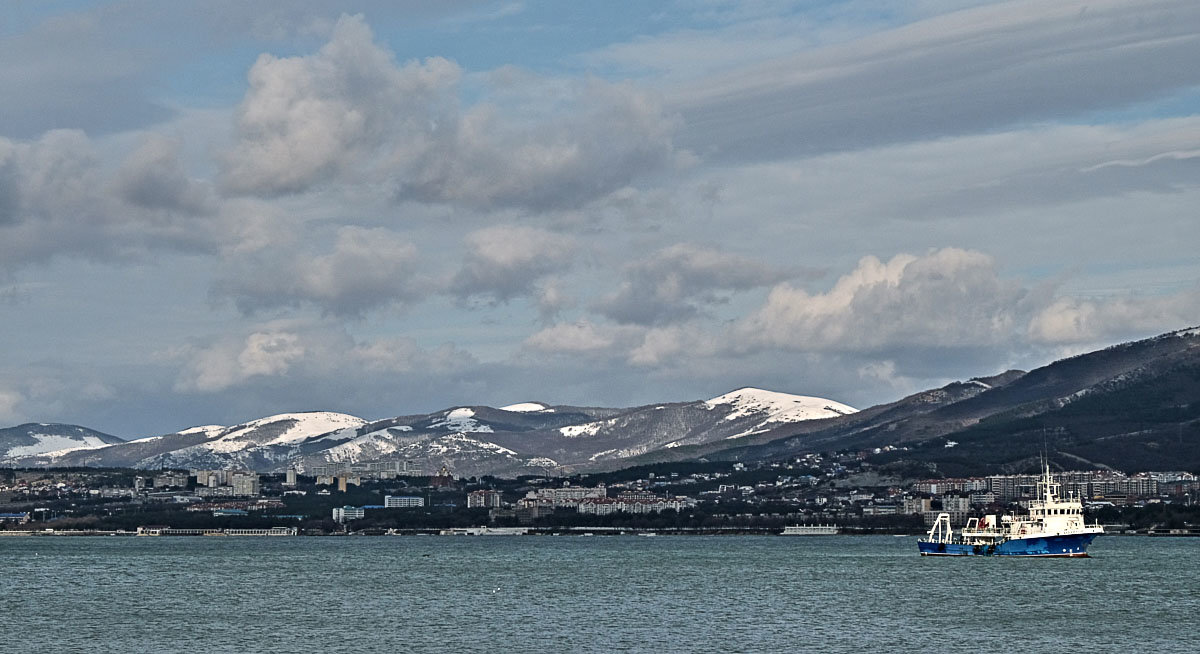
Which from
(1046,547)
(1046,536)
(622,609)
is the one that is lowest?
(622,609)

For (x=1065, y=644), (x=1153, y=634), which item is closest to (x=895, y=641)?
(x=1065, y=644)

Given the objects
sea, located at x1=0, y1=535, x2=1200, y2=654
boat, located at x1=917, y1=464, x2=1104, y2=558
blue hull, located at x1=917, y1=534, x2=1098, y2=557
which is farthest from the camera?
boat, located at x1=917, y1=464, x2=1104, y2=558

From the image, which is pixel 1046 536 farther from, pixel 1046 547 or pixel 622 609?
pixel 622 609

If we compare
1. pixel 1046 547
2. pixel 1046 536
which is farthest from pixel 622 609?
pixel 1046 547

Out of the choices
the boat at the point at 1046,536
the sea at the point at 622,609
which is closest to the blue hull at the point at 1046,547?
the boat at the point at 1046,536

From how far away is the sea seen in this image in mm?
96875

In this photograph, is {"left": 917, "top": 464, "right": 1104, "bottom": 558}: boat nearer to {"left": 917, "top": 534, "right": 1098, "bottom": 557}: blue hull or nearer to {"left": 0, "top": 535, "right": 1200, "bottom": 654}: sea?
{"left": 917, "top": 534, "right": 1098, "bottom": 557}: blue hull

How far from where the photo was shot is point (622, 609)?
119938mm

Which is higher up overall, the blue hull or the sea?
the blue hull

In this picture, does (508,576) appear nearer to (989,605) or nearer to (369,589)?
(369,589)

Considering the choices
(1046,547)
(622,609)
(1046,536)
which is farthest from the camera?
(1046,547)

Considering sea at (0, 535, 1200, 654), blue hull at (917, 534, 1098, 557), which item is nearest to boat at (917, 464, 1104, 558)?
blue hull at (917, 534, 1098, 557)

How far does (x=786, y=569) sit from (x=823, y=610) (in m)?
59.6

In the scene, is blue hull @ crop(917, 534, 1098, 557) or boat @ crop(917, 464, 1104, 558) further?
boat @ crop(917, 464, 1104, 558)
